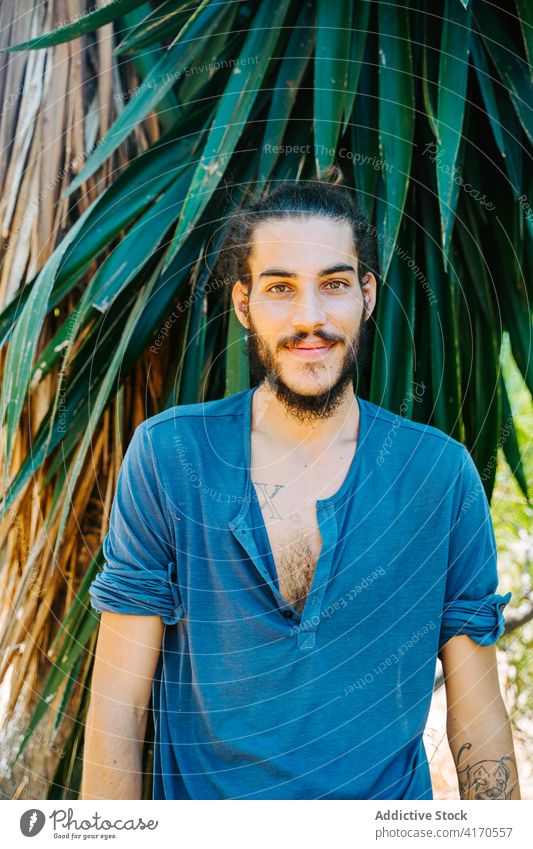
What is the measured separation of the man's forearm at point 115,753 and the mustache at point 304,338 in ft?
1.67

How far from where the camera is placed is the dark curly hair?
48.1 inches

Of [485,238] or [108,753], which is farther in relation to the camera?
[485,238]

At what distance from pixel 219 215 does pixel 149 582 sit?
53 cm

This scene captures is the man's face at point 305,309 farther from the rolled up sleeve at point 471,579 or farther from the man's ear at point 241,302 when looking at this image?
the rolled up sleeve at point 471,579

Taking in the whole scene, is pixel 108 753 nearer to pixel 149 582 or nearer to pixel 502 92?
pixel 149 582

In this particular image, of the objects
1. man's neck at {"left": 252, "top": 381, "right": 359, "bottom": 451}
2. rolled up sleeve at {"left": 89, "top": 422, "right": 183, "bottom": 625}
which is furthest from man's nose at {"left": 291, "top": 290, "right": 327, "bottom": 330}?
rolled up sleeve at {"left": 89, "top": 422, "right": 183, "bottom": 625}

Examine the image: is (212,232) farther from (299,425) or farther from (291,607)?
(291,607)

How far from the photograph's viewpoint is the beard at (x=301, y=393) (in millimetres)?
1206

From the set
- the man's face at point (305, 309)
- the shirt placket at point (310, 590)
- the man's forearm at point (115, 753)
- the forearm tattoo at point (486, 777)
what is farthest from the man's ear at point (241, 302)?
the forearm tattoo at point (486, 777)

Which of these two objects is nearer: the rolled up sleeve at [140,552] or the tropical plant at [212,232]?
the rolled up sleeve at [140,552]

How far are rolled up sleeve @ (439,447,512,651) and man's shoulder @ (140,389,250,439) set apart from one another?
31 cm

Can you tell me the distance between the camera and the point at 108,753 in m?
1.17

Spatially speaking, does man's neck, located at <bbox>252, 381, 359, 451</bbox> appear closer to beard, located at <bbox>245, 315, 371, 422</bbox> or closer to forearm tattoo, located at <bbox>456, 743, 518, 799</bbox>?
beard, located at <bbox>245, 315, 371, 422</bbox>
